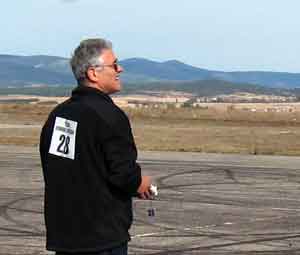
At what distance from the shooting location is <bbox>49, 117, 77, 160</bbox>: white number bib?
4513 millimetres

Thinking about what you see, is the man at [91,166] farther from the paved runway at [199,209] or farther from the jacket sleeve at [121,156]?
the paved runway at [199,209]

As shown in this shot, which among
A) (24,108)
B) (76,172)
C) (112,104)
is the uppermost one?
(112,104)

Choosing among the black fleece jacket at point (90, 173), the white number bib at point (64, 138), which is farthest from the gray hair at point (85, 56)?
the white number bib at point (64, 138)

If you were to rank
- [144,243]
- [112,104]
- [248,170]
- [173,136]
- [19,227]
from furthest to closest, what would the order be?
[173,136] < [248,170] < [19,227] < [144,243] < [112,104]

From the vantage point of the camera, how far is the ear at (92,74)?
15.1 feet

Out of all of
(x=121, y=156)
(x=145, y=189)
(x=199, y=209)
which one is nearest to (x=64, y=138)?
(x=121, y=156)

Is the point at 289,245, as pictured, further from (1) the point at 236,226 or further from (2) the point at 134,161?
(2) the point at 134,161

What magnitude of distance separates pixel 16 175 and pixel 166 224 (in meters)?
8.18

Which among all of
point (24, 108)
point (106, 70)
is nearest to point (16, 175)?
point (106, 70)

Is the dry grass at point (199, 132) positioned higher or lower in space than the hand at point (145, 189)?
lower

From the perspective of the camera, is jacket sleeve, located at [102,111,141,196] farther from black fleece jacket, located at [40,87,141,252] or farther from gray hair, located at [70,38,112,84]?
gray hair, located at [70,38,112,84]

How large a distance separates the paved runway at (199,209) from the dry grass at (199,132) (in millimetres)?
6597

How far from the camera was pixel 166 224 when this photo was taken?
12.1 meters

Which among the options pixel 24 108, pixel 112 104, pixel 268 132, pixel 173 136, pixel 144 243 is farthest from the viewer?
pixel 24 108
